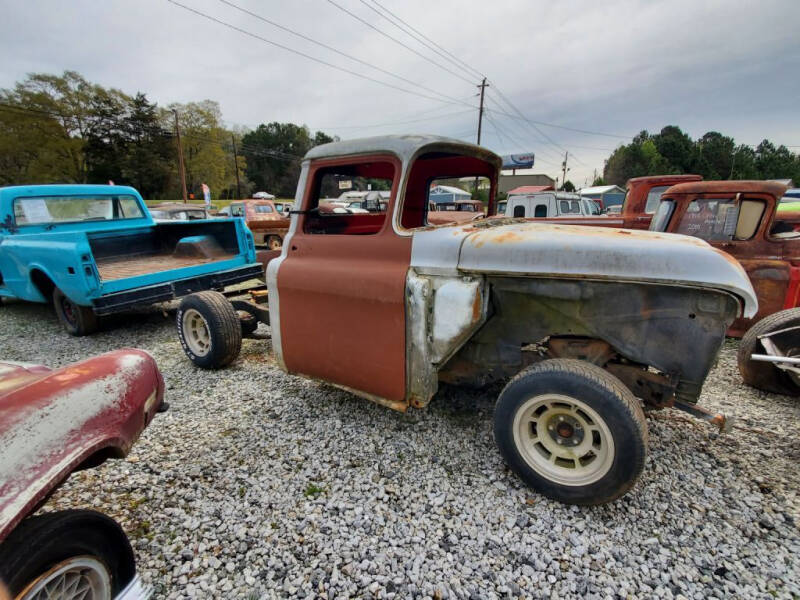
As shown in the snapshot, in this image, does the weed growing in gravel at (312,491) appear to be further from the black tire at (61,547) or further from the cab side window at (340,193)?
the cab side window at (340,193)

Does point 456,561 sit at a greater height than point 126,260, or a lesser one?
lesser

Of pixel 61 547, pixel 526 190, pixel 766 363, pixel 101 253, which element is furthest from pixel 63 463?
pixel 526 190

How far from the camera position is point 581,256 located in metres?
2.20

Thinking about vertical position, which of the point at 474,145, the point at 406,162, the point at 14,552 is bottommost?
the point at 14,552

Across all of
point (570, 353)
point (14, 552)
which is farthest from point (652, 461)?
point (14, 552)

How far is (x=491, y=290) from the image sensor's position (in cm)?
266

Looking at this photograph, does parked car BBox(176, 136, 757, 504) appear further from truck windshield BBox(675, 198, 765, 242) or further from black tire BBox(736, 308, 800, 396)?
truck windshield BBox(675, 198, 765, 242)

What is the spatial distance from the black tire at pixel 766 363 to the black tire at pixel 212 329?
196 inches

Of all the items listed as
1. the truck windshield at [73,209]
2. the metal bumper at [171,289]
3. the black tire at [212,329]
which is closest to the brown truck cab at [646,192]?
the metal bumper at [171,289]

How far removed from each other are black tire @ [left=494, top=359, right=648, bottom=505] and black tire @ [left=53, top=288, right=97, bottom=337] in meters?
5.81

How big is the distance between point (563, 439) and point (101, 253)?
7297 mm

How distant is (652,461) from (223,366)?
410 cm

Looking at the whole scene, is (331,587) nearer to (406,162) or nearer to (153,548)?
(153,548)

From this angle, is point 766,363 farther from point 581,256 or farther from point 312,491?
point 312,491
